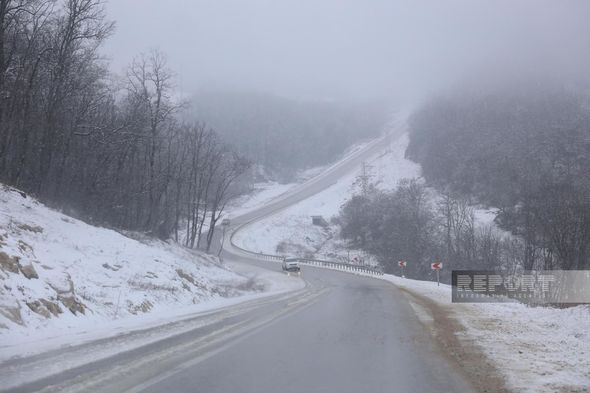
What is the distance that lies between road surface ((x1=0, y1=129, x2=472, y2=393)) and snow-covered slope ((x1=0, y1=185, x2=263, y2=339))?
221 centimetres

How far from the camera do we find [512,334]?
14.2 meters

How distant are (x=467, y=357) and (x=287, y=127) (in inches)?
6976

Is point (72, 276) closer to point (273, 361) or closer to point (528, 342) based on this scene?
point (273, 361)

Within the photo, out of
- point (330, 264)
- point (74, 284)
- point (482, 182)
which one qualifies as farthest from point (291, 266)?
point (74, 284)

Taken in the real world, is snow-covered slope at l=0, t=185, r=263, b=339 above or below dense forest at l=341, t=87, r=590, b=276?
below

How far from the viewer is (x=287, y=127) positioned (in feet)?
609

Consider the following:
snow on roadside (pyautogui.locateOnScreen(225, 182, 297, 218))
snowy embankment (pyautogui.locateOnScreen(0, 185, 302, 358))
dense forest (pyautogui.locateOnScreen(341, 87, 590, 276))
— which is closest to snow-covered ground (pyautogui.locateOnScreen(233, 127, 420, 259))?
dense forest (pyautogui.locateOnScreen(341, 87, 590, 276))

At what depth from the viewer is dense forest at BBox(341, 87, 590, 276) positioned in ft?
212

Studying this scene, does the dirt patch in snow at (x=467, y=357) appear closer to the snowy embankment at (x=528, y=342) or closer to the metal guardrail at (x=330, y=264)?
the snowy embankment at (x=528, y=342)

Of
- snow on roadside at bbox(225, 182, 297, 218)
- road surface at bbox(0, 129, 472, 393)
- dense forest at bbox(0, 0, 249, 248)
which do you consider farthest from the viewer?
snow on roadside at bbox(225, 182, 297, 218)

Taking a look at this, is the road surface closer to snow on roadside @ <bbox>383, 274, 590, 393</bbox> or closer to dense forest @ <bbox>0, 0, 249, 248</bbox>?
snow on roadside @ <bbox>383, 274, 590, 393</bbox>

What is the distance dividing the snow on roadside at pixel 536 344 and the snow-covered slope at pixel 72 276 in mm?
9278

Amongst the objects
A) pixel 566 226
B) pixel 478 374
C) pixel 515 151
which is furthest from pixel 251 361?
pixel 515 151

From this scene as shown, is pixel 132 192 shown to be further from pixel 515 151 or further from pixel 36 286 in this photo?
pixel 515 151
